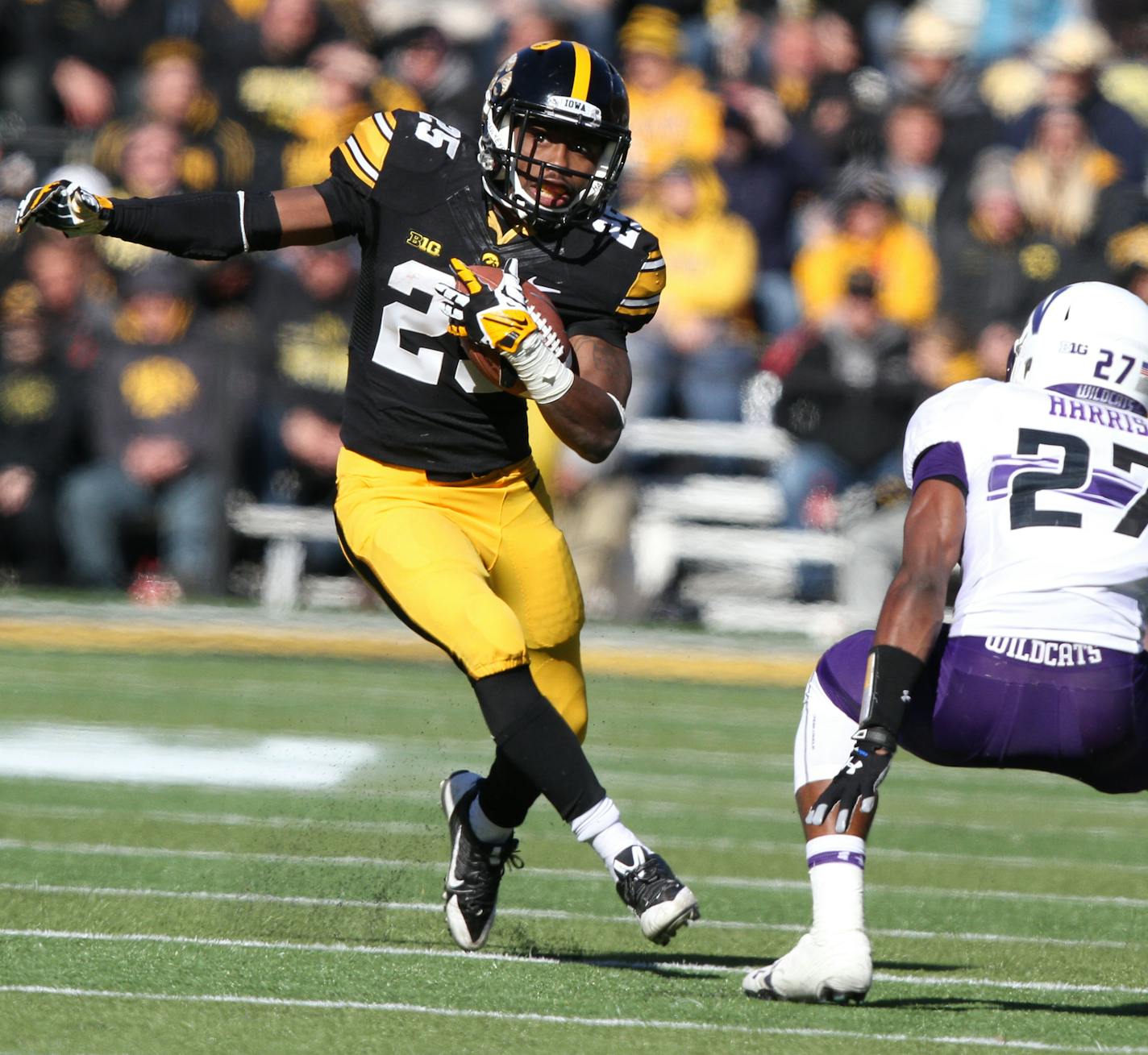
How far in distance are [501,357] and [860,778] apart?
47.5 inches

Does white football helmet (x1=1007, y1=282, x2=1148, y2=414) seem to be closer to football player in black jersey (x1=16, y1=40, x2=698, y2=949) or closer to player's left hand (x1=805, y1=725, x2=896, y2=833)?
player's left hand (x1=805, y1=725, x2=896, y2=833)

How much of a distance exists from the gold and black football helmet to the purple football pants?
4.64ft

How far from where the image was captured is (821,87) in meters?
12.6

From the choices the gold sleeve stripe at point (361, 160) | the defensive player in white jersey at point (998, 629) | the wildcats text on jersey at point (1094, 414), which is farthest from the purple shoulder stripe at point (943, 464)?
the gold sleeve stripe at point (361, 160)

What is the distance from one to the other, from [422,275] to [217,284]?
6.86 metres

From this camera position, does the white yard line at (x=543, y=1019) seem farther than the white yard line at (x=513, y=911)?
No

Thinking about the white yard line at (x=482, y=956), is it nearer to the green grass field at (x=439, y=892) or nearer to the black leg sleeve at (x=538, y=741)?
the green grass field at (x=439, y=892)

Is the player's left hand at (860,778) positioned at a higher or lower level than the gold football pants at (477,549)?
lower

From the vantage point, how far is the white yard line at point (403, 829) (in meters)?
6.22

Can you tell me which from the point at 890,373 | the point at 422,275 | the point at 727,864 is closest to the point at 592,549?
the point at 890,373

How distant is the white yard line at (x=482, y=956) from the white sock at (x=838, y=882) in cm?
45

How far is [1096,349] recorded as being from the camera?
13.4ft

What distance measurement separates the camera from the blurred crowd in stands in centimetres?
1127

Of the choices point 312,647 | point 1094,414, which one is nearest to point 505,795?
point 1094,414
